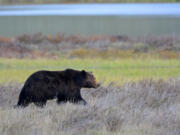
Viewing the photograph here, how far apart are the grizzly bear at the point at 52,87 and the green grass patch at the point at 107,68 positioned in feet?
19.5

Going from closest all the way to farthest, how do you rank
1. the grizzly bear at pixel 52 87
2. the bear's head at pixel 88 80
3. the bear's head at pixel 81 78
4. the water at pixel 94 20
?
the grizzly bear at pixel 52 87 < the bear's head at pixel 81 78 < the bear's head at pixel 88 80 < the water at pixel 94 20

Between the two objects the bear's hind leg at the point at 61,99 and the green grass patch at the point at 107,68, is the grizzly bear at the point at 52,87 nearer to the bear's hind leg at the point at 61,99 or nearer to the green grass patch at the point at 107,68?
the bear's hind leg at the point at 61,99

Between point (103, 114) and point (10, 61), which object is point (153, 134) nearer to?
point (103, 114)

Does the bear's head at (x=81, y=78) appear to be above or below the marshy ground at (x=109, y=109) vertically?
above

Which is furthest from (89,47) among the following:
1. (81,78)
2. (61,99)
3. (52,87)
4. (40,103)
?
(40,103)

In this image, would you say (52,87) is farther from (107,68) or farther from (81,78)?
(107,68)

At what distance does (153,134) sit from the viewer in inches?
295

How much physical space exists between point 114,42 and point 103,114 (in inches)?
841

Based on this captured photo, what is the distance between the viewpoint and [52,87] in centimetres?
899

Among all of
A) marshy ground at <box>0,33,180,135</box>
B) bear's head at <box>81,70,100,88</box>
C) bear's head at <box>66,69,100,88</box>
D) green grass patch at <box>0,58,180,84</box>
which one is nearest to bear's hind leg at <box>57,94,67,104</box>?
marshy ground at <box>0,33,180,135</box>

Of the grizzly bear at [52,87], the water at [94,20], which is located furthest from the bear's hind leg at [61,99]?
the water at [94,20]

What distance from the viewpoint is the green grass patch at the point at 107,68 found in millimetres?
16500

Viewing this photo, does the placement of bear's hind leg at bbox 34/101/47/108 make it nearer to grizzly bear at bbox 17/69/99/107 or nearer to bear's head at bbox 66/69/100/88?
grizzly bear at bbox 17/69/99/107

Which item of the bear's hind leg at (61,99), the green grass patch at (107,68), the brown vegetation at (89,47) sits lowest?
the brown vegetation at (89,47)
